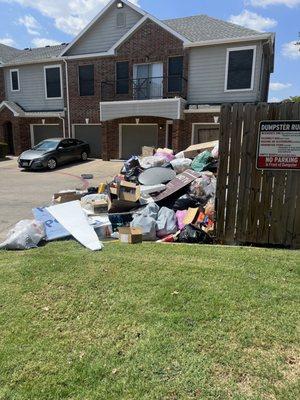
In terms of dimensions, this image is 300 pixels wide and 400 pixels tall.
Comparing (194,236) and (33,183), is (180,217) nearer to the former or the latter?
(194,236)

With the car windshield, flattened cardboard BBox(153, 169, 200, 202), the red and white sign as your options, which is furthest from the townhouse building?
the red and white sign

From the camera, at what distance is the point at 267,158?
5.05 meters

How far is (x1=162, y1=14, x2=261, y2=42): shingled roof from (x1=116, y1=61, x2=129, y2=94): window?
3415mm

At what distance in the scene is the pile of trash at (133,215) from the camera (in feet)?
19.1

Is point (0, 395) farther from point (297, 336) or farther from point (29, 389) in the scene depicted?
point (297, 336)

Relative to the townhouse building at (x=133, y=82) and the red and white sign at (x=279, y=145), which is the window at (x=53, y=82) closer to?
the townhouse building at (x=133, y=82)

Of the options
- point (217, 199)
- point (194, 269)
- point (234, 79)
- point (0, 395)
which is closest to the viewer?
point (0, 395)

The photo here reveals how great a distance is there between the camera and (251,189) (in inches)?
206

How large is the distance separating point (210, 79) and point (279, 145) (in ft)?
44.7

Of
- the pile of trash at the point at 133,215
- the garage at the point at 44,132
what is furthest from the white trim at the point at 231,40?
the pile of trash at the point at 133,215

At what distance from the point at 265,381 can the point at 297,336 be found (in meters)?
0.67

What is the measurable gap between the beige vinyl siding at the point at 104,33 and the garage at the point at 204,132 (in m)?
7.63

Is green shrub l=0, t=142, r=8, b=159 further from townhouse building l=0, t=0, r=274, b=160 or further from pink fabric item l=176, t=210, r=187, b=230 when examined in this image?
pink fabric item l=176, t=210, r=187, b=230

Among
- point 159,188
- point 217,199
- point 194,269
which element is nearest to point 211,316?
point 194,269
